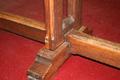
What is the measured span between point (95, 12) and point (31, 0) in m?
0.61

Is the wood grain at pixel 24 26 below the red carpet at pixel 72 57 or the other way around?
the other way around

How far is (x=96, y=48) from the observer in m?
1.16

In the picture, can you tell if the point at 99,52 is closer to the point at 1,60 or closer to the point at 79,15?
the point at 79,15

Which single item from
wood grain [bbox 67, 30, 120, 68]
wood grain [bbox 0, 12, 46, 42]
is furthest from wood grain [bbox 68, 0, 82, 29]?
wood grain [bbox 0, 12, 46, 42]

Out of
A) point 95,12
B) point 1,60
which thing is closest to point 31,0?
point 95,12

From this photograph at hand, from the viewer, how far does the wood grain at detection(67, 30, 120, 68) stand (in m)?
1.13

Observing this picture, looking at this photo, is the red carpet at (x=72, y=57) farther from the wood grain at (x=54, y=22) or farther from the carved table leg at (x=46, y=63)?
the wood grain at (x=54, y=22)

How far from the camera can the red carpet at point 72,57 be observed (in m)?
1.25

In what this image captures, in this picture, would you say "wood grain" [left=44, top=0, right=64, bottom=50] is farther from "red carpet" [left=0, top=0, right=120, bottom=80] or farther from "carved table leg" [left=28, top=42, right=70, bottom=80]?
"red carpet" [left=0, top=0, right=120, bottom=80]

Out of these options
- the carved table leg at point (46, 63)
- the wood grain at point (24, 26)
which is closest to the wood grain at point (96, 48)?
the carved table leg at point (46, 63)

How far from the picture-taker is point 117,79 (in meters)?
1.21

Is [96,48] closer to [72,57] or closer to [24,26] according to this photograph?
[72,57]

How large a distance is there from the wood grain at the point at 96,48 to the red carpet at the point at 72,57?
0.11 meters

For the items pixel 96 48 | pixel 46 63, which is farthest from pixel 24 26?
pixel 96 48
